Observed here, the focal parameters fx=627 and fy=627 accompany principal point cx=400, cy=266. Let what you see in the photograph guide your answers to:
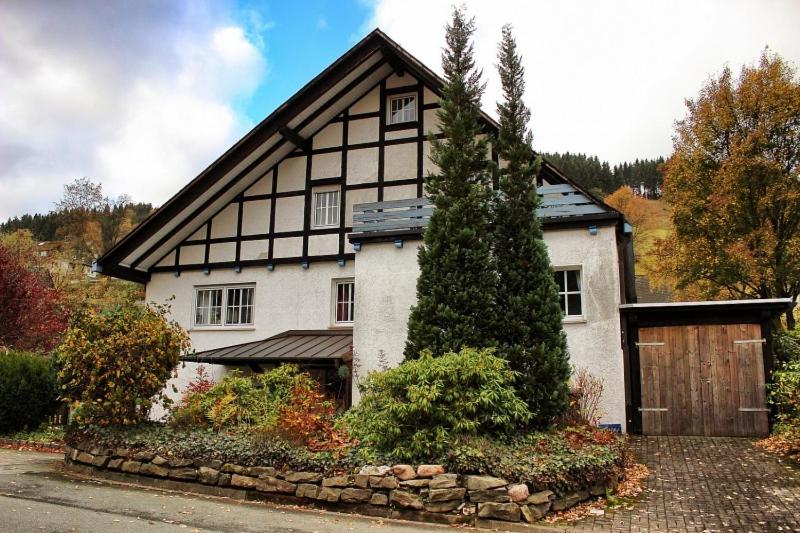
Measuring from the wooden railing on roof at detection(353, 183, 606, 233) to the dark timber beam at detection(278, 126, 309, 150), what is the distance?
12.2ft

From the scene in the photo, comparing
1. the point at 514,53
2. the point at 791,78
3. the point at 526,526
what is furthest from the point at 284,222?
the point at 791,78

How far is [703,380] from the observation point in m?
11.9

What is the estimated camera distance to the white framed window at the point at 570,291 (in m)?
12.0

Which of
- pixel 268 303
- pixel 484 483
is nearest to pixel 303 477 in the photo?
pixel 484 483

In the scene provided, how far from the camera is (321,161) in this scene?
16625 millimetres

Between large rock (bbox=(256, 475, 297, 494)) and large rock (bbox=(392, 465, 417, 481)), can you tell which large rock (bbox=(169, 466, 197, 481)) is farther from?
large rock (bbox=(392, 465, 417, 481))

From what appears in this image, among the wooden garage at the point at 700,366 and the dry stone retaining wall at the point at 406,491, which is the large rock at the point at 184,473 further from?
the wooden garage at the point at 700,366

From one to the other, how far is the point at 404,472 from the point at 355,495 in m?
0.71

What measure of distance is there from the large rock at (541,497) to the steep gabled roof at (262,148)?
386 inches

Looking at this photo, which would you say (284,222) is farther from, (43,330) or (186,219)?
(43,330)

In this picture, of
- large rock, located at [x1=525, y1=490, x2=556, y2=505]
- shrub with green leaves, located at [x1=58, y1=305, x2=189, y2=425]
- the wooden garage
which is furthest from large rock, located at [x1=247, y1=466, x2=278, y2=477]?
the wooden garage

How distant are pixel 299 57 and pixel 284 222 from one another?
20.0 ft

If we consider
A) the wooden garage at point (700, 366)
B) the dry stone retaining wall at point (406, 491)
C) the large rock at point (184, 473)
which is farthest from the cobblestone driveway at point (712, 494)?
the large rock at point (184, 473)

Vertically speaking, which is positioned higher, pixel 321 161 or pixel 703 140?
pixel 703 140
